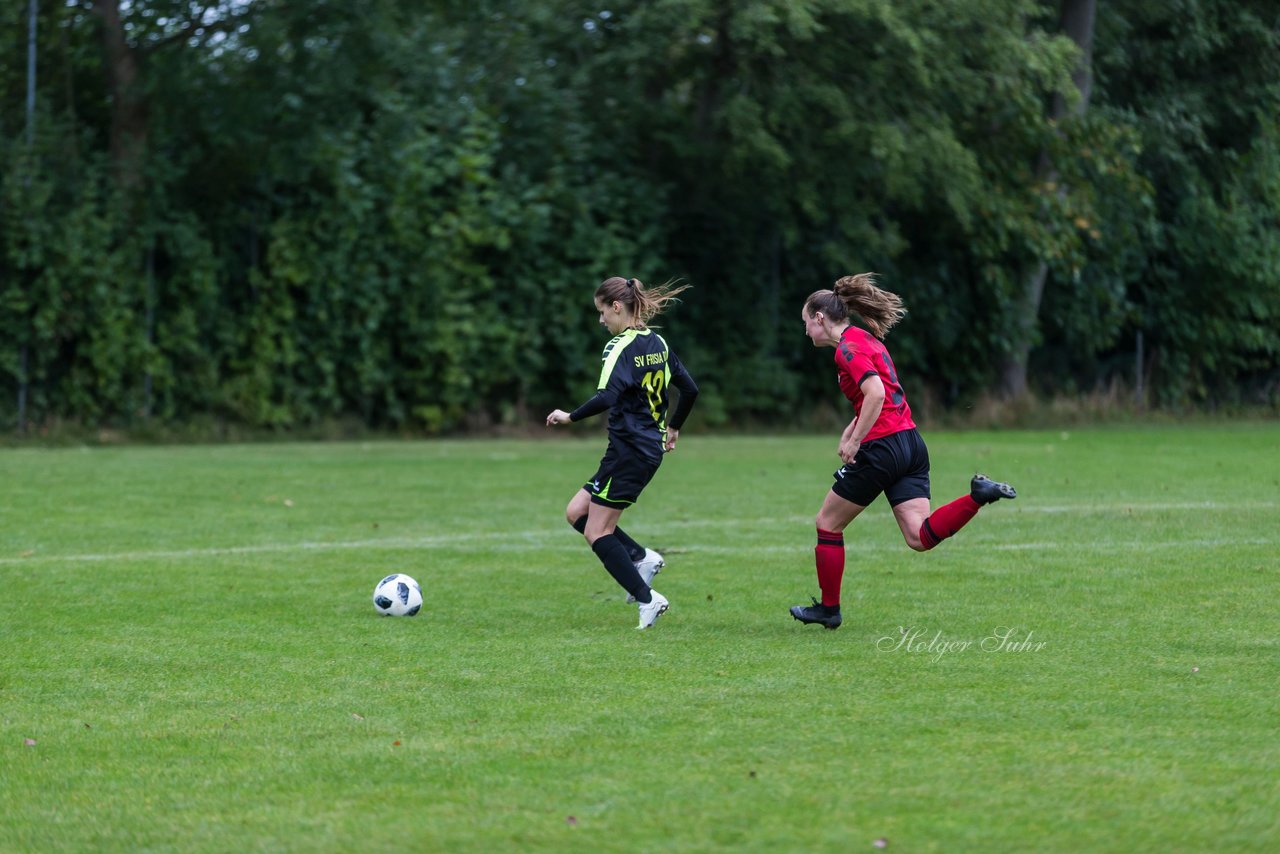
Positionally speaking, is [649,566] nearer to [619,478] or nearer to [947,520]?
[619,478]

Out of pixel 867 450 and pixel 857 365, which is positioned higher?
pixel 857 365

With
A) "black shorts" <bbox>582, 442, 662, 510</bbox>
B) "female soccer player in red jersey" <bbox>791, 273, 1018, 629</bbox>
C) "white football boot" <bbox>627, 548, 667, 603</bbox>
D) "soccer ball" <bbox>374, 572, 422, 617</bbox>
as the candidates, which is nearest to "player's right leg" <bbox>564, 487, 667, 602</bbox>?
"white football boot" <bbox>627, 548, 667, 603</bbox>

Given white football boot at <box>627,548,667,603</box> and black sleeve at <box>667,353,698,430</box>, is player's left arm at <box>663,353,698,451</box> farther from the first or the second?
white football boot at <box>627,548,667,603</box>

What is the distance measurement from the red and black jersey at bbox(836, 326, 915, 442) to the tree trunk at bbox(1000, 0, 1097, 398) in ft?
61.7

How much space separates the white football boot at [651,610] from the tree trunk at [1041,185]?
63.2 ft

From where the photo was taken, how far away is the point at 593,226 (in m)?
25.2

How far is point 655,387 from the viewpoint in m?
8.33

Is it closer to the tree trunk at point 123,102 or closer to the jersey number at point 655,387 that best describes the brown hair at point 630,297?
the jersey number at point 655,387

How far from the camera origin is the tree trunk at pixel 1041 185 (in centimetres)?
2628

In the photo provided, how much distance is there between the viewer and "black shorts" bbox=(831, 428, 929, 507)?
310 inches

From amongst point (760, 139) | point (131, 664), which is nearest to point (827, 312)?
point (131, 664)

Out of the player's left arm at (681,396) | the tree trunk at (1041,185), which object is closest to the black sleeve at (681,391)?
the player's left arm at (681,396)

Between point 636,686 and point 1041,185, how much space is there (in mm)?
20894

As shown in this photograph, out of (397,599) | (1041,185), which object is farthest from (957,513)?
(1041,185)
